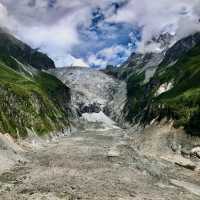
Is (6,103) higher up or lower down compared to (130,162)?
higher up

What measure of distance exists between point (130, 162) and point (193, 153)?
776 inches

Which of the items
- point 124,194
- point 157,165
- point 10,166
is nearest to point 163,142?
point 157,165

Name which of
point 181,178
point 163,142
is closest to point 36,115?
point 163,142

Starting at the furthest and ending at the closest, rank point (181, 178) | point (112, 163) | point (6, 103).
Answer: point (6, 103) → point (112, 163) → point (181, 178)

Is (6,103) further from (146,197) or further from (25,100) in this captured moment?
(146,197)

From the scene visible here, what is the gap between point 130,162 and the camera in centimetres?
10569

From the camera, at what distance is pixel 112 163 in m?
103

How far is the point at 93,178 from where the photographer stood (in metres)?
83.8

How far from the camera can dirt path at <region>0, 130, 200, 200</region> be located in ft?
229

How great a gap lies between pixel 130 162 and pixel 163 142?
103ft

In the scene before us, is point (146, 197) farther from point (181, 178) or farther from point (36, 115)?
point (36, 115)

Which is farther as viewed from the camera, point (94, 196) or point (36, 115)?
point (36, 115)

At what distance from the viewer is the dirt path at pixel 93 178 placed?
69.7m

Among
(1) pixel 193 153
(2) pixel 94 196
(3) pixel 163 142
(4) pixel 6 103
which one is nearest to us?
(2) pixel 94 196
